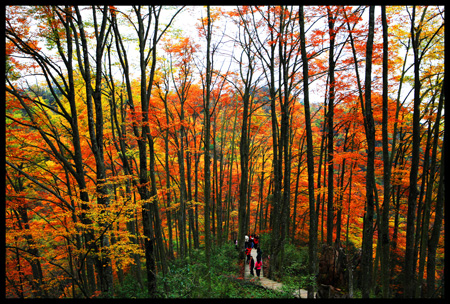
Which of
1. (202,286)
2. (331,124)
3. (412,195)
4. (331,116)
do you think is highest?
(331,116)

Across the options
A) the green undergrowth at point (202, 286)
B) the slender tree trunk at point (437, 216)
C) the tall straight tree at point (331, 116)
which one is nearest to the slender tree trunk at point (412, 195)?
the slender tree trunk at point (437, 216)

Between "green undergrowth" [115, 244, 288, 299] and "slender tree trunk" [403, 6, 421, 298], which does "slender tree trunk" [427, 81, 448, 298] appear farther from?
Answer: "green undergrowth" [115, 244, 288, 299]

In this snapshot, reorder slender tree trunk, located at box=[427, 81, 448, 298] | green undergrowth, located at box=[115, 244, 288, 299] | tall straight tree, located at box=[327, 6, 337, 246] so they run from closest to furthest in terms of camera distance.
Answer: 1. slender tree trunk, located at box=[427, 81, 448, 298]
2. green undergrowth, located at box=[115, 244, 288, 299]
3. tall straight tree, located at box=[327, 6, 337, 246]

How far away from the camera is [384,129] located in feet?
20.8

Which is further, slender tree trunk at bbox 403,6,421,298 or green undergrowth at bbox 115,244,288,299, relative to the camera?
green undergrowth at bbox 115,244,288,299

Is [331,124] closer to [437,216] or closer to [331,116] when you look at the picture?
[331,116]

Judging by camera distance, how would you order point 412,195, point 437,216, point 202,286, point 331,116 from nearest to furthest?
point 437,216
point 412,195
point 202,286
point 331,116

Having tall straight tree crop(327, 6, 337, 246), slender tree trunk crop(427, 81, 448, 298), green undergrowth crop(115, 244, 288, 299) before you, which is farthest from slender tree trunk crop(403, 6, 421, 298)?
green undergrowth crop(115, 244, 288, 299)

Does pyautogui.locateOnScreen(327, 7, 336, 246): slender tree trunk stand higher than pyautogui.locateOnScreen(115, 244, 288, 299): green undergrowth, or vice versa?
pyautogui.locateOnScreen(327, 7, 336, 246): slender tree trunk

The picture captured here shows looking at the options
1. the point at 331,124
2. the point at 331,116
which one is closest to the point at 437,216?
the point at 331,124

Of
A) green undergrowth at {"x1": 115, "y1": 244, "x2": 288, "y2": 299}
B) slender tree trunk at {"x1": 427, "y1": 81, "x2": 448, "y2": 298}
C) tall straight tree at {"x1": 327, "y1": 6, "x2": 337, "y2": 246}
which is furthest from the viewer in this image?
tall straight tree at {"x1": 327, "y1": 6, "x2": 337, "y2": 246}

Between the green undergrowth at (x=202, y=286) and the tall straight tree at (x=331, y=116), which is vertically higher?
the tall straight tree at (x=331, y=116)

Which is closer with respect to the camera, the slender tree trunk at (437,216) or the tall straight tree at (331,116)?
the slender tree trunk at (437,216)

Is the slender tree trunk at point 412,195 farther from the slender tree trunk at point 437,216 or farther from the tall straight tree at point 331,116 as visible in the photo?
the tall straight tree at point 331,116
